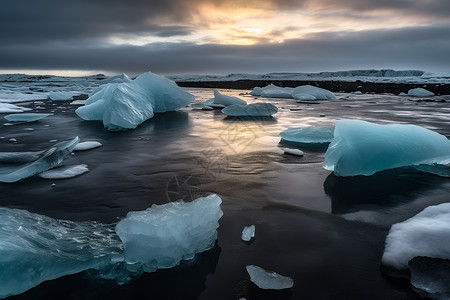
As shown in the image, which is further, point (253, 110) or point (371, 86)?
point (371, 86)

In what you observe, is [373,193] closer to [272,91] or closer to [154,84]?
[154,84]

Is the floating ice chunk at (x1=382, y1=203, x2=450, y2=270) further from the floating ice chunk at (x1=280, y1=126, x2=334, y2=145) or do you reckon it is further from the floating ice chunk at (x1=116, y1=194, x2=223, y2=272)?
the floating ice chunk at (x1=280, y1=126, x2=334, y2=145)

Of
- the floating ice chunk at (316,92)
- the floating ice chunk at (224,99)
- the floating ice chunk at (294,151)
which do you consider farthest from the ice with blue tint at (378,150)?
the floating ice chunk at (316,92)

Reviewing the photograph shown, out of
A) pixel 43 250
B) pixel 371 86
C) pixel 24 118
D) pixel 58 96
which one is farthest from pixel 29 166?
pixel 371 86

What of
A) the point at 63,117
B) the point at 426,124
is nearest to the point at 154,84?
the point at 63,117

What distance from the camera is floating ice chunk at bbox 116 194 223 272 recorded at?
1507mm

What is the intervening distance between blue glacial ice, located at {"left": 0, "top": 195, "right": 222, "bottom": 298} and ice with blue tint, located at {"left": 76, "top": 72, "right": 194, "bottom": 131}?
4.03 meters

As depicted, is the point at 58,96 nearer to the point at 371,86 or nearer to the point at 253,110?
the point at 253,110

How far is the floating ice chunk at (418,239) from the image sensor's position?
61.3 inches

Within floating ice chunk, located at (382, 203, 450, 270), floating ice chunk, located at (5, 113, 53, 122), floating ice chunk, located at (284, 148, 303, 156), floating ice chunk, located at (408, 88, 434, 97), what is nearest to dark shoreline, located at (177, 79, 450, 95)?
floating ice chunk, located at (408, 88, 434, 97)

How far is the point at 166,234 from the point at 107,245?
0.34 m

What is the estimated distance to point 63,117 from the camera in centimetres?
755

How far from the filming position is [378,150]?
2975 mm

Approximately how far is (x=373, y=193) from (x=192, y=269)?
1649 millimetres
